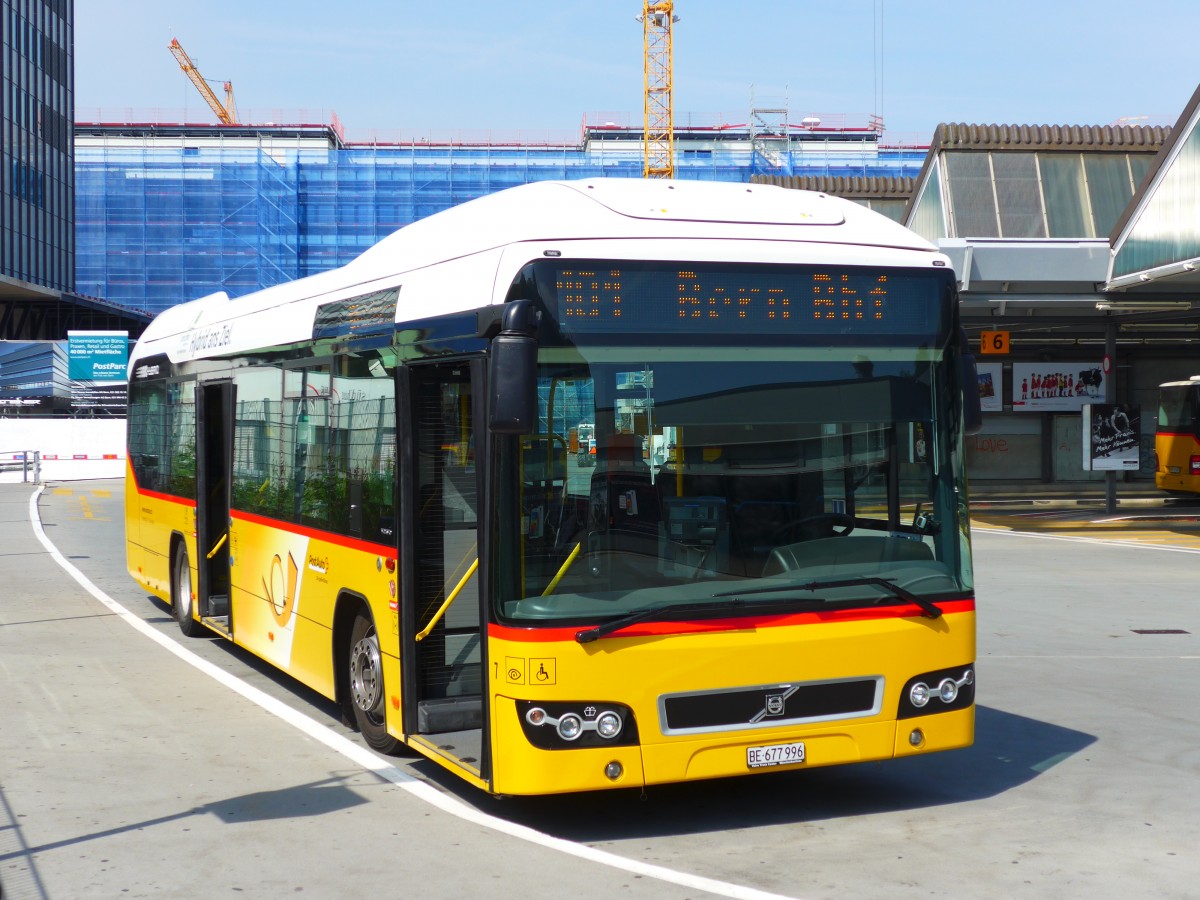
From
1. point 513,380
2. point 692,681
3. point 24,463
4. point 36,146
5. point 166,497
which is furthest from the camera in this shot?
point 36,146

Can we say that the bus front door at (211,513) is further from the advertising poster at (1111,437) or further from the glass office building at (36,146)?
the glass office building at (36,146)

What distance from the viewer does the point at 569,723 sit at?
6258mm

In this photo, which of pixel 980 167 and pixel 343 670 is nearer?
pixel 343 670

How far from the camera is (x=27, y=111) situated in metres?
78.1

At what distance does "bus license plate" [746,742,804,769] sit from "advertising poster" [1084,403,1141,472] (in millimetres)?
23886

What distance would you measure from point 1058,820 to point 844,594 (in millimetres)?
1499

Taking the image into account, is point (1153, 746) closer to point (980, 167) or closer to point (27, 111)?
point (980, 167)

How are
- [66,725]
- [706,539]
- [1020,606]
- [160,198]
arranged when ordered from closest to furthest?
[706,539] → [66,725] → [1020,606] → [160,198]

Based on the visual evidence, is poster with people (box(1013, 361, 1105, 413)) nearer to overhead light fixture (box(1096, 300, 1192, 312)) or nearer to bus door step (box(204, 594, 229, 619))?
overhead light fixture (box(1096, 300, 1192, 312))

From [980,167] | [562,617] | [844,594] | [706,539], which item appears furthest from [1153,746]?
[980,167]

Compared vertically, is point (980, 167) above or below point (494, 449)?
above

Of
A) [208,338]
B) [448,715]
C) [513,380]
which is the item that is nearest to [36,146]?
[208,338]

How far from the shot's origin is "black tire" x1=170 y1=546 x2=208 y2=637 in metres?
13.2

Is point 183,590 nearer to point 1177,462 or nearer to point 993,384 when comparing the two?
point 993,384
